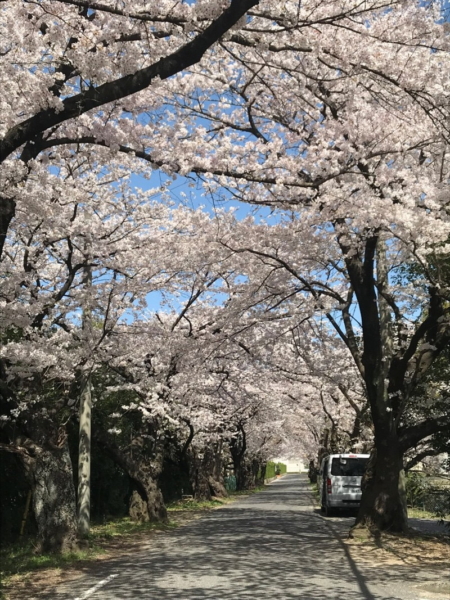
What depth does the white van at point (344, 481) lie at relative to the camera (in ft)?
75.9

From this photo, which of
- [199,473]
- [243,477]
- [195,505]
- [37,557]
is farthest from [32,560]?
[243,477]

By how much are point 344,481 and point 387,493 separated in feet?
29.7

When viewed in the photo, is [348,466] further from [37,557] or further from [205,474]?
[205,474]

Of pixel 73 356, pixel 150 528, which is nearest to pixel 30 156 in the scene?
pixel 73 356

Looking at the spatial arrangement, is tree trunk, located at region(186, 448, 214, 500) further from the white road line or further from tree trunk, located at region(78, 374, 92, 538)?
the white road line

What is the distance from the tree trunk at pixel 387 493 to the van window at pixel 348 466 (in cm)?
871

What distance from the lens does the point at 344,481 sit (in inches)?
916

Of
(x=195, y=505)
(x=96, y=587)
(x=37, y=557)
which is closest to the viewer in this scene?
(x=96, y=587)

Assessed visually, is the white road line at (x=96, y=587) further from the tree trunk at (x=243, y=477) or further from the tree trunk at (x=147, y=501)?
the tree trunk at (x=243, y=477)

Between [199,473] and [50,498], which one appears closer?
[50,498]

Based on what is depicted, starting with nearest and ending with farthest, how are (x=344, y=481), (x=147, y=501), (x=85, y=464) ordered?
(x=85, y=464) < (x=147, y=501) < (x=344, y=481)

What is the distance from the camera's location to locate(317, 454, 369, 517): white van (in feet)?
75.9

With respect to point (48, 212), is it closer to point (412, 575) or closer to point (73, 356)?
point (73, 356)

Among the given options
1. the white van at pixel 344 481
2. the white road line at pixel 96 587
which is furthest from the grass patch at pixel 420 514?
the white road line at pixel 96 587
